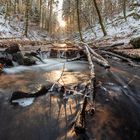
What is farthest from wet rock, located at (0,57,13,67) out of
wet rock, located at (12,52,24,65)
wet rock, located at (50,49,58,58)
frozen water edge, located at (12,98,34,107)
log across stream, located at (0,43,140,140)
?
frozen water edge, located at (12,98,34,107)

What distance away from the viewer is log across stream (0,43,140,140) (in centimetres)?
400

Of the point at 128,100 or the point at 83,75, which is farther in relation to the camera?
the point at 83,75

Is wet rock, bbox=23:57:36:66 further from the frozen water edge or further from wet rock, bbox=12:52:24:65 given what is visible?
the frozen water edge

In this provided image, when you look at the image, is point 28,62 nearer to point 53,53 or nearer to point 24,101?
point 53,53

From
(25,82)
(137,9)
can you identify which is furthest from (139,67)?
(137,9)

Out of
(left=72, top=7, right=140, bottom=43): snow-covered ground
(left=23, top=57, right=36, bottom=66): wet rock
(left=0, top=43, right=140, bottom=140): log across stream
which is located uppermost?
(left=72, top=7, right=140, bottom=43): snow-covered ground

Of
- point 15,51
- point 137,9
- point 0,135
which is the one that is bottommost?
point 0,135

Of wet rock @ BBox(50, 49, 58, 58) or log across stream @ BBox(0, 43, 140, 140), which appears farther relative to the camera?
wet rock @ BBox(50, 49, 58, 58)

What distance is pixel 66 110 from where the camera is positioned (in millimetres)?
4680

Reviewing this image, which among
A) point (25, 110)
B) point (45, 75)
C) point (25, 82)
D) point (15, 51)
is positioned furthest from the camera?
point (15, 51)

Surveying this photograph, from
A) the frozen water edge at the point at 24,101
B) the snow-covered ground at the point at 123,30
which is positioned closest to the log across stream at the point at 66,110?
the frozen water edge at the point at 24,101

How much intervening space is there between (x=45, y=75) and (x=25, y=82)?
1.01 metres

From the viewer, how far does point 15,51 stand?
998 centimetres

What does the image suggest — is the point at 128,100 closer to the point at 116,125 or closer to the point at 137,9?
the point at 116,125
